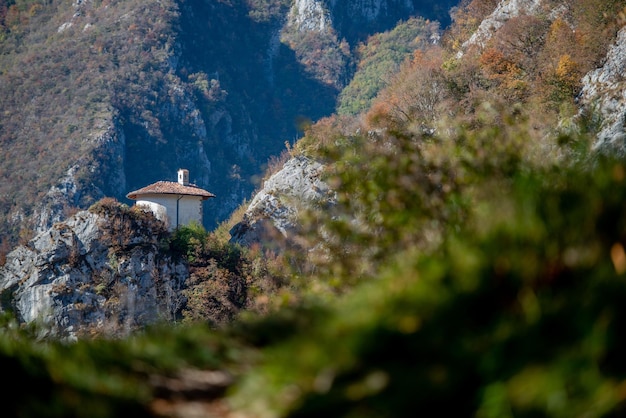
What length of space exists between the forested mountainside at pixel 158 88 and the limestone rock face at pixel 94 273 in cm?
3214

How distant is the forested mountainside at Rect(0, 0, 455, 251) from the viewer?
72438 millimetres

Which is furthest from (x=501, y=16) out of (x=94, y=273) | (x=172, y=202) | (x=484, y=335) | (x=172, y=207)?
(x=484, y=335)

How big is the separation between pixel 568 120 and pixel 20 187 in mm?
71480

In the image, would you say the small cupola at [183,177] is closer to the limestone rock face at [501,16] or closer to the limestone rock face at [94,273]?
the limestone rock face at [94,273]

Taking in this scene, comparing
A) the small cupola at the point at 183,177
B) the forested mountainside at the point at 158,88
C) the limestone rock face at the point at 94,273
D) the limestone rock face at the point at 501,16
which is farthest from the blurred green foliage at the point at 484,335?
the forested mountainside at the point at 158,88

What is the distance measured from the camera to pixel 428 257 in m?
2.02

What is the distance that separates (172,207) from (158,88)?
55.6 m

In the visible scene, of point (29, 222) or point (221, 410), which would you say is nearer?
point (221, 410)

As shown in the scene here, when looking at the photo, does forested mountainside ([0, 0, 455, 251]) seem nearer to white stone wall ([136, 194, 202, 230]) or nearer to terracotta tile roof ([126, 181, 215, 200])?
terracotta tile roof ([126, 181, 215, 200])

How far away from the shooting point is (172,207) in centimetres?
4028

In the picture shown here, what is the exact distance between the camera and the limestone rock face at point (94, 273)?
101ft

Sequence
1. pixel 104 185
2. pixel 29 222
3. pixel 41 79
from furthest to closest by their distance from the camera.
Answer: pixel 41 79 < pixel 104 185 < pixel 29 222

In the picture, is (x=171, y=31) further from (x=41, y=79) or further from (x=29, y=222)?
(x=29, y=222)

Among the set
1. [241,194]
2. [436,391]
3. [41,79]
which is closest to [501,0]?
[436,391]
